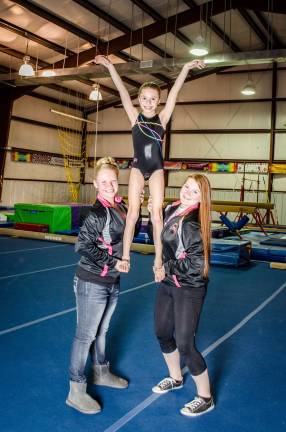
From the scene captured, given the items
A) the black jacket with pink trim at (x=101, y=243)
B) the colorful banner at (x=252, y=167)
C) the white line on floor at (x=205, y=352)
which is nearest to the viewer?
the white line on floor at (x=205, y=352)

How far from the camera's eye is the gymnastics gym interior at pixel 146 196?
96.1 inches

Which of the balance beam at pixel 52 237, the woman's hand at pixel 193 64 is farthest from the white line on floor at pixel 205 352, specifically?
the balance beam at pixel 52 237

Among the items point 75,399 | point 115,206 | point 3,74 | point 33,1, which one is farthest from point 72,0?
point 75,399

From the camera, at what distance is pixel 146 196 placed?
38.6 ft

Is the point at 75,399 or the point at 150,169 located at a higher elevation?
the point at 150,169

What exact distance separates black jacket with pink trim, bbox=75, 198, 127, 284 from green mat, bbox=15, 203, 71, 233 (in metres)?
7.45

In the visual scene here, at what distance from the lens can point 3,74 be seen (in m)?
12.9

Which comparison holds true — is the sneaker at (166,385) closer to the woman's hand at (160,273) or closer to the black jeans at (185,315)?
the black jeans at (185,315)

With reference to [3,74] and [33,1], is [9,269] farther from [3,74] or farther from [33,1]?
[3,74]

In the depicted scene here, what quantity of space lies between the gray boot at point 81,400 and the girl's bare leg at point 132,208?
70 centimetres

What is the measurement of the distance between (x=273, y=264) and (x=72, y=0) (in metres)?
7.47

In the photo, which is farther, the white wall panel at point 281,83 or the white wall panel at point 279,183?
the white wall panel at point 281,83

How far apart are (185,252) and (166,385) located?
2.78ft

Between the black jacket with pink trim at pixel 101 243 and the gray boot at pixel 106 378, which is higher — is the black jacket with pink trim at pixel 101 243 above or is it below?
above
